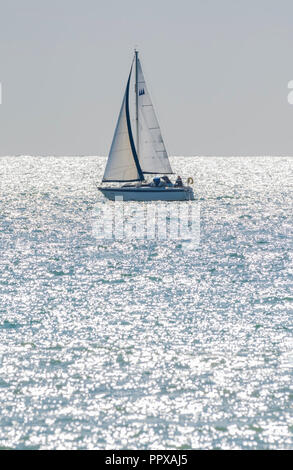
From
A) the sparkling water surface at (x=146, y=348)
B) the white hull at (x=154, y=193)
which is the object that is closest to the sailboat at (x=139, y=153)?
the white hull at (x=154, y=193)

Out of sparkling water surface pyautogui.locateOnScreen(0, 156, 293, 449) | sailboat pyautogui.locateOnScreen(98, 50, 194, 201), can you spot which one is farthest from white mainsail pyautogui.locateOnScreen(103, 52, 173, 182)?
sparkling water surface pyautogui.locateOnScreen(0, 156, 293, 449)

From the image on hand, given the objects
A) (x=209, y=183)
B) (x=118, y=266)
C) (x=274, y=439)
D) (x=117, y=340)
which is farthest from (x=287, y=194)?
(x=274, y=439)

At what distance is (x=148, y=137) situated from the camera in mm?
79125

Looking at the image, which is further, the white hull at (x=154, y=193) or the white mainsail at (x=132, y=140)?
the white hull at (x=154, y=193)

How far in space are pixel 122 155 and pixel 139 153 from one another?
2.22m

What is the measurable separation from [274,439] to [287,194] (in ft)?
362

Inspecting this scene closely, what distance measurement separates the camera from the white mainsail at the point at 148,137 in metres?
77.6

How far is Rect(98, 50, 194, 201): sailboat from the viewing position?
255 ft

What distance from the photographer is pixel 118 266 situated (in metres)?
48.4

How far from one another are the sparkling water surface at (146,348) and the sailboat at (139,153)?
22220 millimetres

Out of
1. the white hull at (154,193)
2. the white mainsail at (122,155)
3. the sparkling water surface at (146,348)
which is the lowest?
the sparkling water surface at (146,348)

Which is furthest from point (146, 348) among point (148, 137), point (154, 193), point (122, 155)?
point (148, 137)

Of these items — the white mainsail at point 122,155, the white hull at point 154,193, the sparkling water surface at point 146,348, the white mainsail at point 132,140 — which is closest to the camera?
the sparkling water surface at point 146,348

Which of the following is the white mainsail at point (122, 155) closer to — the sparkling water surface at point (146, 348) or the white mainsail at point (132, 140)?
the white mainsail at point (132, 140)
